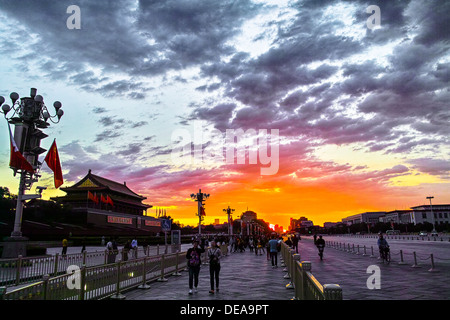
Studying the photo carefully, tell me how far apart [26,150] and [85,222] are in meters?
36.6

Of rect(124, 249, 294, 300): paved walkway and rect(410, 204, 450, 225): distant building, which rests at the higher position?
rect(410, 204, 450, 225): distant building

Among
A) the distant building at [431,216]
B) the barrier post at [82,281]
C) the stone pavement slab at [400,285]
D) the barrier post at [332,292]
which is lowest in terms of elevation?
the stone pavement slab at [400,285]

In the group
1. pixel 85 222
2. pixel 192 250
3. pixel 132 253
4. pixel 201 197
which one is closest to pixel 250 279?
pixel 192 250

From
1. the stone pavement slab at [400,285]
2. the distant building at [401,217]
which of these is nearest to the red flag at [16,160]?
the stone pavement slab at [400,285]

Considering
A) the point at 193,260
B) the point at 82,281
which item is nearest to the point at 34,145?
the point at 193,260

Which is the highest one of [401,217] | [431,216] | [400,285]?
[401,217]

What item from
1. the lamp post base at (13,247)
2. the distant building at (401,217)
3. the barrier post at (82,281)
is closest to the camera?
the barrier post at (82,281)

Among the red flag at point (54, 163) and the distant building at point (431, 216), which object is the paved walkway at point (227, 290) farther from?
the distant building at point (431, 216)

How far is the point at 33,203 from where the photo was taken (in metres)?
52.2

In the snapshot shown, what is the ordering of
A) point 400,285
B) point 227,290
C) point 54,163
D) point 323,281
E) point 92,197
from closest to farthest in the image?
point 227,290 → point 400,285 → point 323,281 → point 54,163 → point 92,197

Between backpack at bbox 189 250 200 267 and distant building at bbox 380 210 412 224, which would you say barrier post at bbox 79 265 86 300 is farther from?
distant building at bbox 380 210 412 224

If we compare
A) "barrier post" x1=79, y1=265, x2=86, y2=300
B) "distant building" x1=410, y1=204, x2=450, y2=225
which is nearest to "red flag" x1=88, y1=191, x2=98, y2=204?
"barrier post" x1=79, y1=265, x2=86, y2=300

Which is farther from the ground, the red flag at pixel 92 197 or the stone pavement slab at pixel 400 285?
the red flag at pixel 92 197

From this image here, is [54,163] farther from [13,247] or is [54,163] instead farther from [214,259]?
[214,259]
